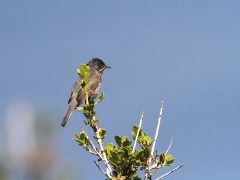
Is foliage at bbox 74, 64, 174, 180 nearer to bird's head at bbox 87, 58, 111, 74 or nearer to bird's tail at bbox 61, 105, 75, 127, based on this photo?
bird's tail at bbox 61, 105, 75, 127

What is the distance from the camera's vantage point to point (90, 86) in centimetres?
1231

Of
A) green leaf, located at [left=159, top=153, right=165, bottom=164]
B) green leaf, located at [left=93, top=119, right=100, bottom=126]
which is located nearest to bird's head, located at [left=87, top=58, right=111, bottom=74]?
green leaf, located at [left=93, top=119, right=100, bottom=126]

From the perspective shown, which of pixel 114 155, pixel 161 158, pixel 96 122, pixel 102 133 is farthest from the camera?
pixel 96 122

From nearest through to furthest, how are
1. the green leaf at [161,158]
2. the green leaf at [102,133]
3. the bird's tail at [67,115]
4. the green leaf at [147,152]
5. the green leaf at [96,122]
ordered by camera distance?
1. the green leaf at [147,152]
2. the green leaf at [161,158]
3. the green leaf at [102,133]
4. the green leaf at [96,122]
5. the bird's tail at [67,115]

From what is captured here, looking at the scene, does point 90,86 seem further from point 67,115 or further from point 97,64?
point 97,64

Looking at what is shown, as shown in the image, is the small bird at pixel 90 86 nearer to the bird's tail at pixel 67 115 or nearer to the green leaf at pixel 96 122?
the bird's tail at pixel 67 115

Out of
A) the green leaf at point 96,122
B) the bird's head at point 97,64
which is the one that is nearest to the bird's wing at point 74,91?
the bird's head at point 97,64

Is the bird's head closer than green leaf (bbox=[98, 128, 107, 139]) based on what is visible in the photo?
No

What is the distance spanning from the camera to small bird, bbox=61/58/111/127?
11.7 metres

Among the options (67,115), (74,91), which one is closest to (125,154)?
(67,115)

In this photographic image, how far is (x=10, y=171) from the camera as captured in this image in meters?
5.34

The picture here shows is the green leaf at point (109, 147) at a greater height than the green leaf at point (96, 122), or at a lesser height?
lesser

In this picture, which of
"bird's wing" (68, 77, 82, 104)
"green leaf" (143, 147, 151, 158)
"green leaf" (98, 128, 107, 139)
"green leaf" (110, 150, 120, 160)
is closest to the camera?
"green leaf" (110, 150, 120, 160)

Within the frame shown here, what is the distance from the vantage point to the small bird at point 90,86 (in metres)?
11.7
